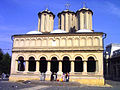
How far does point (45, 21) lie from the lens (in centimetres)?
3856

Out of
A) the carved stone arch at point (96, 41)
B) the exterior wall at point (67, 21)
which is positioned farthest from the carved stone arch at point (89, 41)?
the exterior wall at point (67, 21)

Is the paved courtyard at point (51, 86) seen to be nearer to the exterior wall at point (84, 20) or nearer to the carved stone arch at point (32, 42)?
the carved stone arch at point (32, 42)

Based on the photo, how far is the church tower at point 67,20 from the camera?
38406 millimetres

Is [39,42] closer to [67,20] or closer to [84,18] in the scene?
[67,20]

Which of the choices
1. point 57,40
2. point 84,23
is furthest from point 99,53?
point 84,23

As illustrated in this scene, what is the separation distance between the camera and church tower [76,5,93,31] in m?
36.0

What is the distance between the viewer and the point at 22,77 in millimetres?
28234

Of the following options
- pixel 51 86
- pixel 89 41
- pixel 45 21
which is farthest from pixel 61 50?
pixel 45 21

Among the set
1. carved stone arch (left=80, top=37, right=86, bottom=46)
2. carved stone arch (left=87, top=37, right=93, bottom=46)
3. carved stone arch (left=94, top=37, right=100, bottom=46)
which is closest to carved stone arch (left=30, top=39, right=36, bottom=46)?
carved stone arch (left=80, top=37, right=86, bottom=46)

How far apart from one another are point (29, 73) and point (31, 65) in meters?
6.07

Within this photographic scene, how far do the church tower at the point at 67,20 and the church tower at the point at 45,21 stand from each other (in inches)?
105

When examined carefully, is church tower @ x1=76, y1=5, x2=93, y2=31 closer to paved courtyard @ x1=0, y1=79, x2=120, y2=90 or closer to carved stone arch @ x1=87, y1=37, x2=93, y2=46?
carved stone arch @ x1=87, y1=37, x2=93, y2=46

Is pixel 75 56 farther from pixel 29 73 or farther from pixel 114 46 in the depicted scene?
pixel 114 46

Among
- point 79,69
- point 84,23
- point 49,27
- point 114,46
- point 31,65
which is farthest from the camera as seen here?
point 114,46
